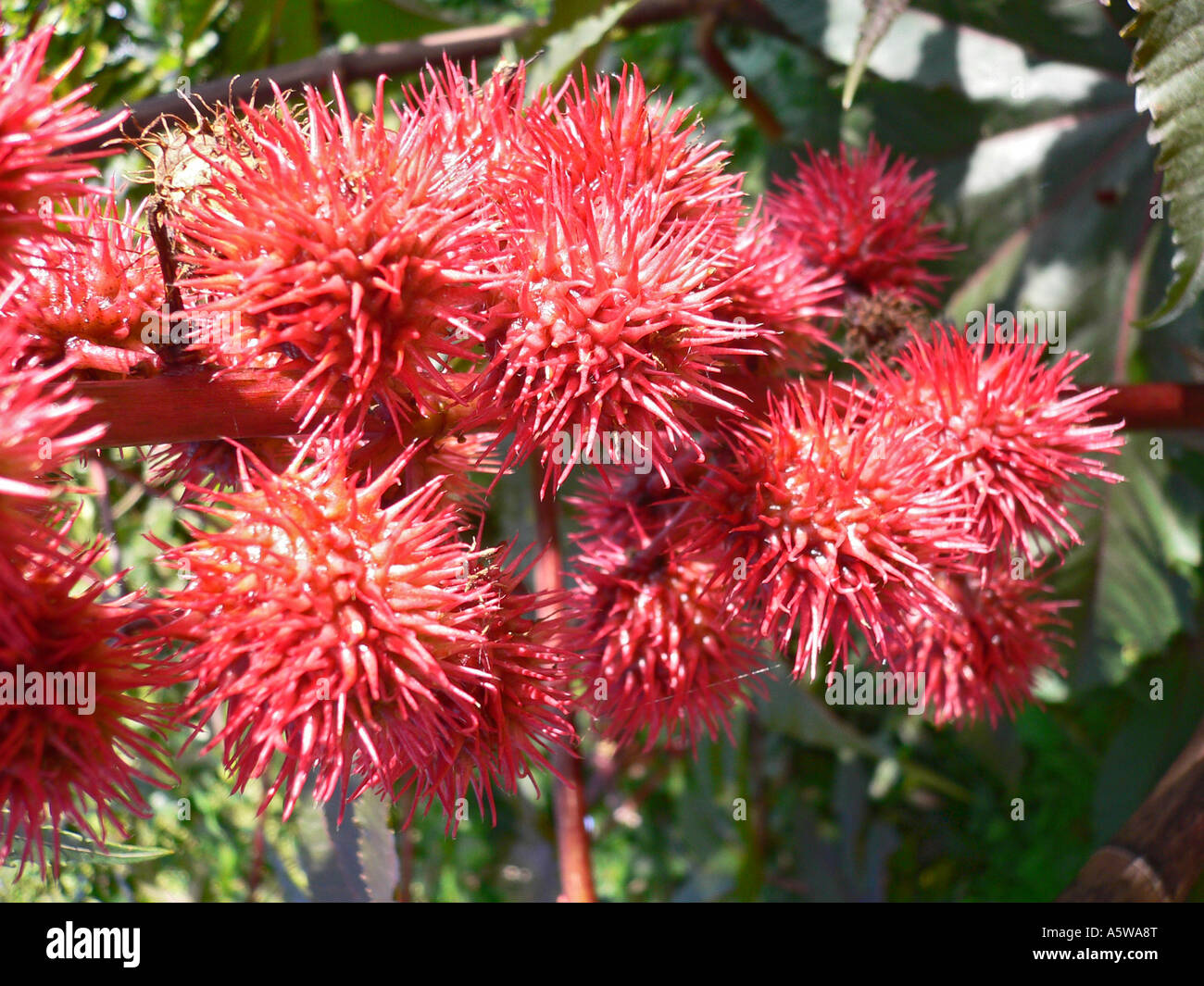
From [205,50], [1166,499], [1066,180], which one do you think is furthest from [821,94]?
[205,50]

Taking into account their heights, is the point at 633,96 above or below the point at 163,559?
above

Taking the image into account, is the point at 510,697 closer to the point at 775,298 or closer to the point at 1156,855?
the point at 775,298

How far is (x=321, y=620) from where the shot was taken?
896mm

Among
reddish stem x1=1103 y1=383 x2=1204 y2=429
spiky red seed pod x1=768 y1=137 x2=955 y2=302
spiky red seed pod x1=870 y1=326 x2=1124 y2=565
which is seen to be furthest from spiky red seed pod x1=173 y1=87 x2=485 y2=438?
reddish stem x1=1103 y1=383 x2=1204 y2=429

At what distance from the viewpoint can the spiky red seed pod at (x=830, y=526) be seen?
1080 mm

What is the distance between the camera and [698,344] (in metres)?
1.00

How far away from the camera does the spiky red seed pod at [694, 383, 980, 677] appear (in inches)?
42.5

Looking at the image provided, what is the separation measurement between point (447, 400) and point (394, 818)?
898mm

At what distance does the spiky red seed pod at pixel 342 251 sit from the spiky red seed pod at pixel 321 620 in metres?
0.11

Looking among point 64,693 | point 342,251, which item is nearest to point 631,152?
point 342,251

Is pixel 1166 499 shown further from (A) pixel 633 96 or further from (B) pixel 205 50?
(B) pixel 205 50

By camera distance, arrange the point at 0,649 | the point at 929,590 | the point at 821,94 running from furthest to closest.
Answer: the point at 821,94 < the point at 929,590 < the point at 0,649

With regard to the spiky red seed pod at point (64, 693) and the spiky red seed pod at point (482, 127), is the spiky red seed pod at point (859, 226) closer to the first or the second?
the spiky red seed pod at point (482, 127)

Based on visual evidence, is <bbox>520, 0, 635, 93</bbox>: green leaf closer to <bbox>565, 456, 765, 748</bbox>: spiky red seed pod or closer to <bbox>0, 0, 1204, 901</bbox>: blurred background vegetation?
<bbox>0, 0, 1204, 901</bbox>: blurred background vegetation
